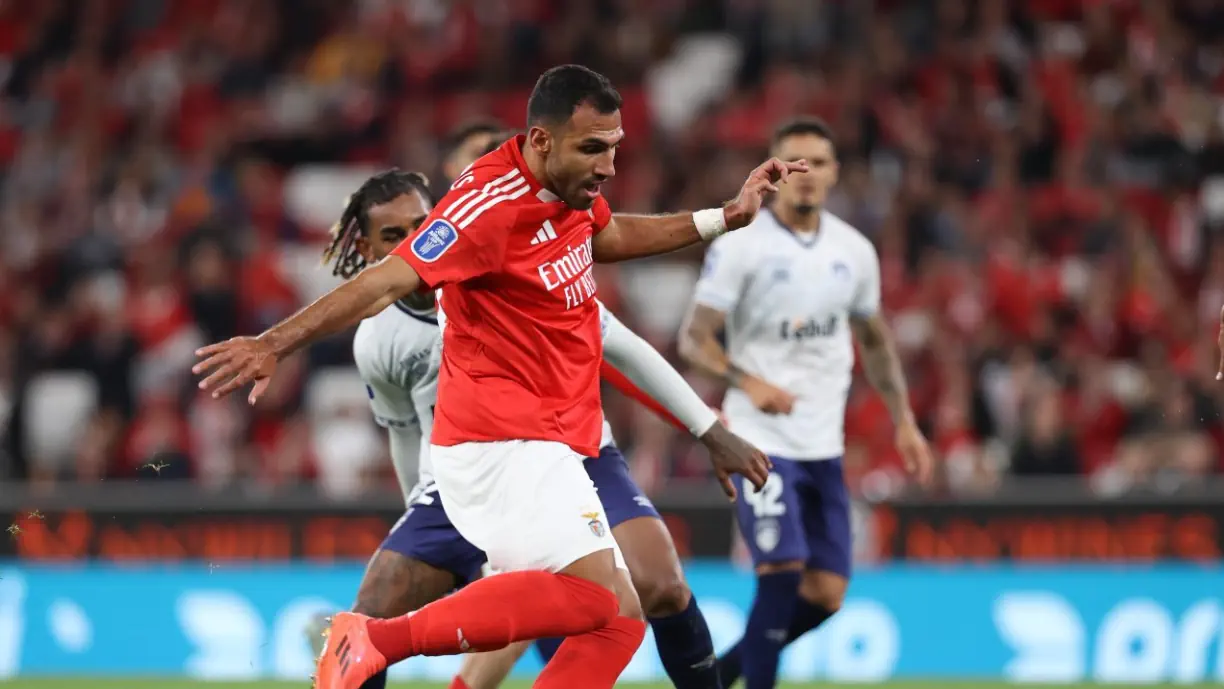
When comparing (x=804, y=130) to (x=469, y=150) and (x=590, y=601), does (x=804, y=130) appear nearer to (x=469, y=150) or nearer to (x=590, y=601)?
(x=469, y=150)

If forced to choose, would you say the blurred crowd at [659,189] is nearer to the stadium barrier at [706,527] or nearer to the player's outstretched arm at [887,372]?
the stadium barrier at [706,527]

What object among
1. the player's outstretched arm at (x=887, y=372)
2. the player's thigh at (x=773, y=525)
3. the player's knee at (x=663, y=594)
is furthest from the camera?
the player's outstretched arm at (x=887, y=372)

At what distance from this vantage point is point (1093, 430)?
13602 mm

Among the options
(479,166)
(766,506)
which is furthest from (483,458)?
(766,506)

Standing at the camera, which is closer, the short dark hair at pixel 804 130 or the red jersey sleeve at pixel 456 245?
the red jersey sleeve at pixel 456 245

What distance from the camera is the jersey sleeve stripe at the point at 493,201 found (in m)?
5.28

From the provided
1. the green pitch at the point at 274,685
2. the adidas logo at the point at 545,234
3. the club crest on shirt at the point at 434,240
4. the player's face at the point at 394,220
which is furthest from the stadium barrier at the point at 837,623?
the club crest on shirt at the point at 434,240

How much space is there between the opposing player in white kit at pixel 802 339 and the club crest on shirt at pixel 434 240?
2818mm

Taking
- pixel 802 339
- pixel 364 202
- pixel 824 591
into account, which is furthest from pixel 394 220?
pixel 824 591

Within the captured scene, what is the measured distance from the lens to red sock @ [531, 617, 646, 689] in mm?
5520

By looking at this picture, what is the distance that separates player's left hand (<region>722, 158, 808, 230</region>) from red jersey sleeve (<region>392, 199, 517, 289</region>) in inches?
31.2

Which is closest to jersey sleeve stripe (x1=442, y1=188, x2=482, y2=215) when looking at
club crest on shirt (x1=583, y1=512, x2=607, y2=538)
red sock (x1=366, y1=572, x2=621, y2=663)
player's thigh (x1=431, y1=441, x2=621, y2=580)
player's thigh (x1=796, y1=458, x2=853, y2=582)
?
player's thigh (x1=431, y1=441, x2=621, y2=580)

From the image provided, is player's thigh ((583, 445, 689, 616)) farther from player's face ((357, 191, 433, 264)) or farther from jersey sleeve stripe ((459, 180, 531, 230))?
jersey sleeve stripe ((459, 180, 531, 230))

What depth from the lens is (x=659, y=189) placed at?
15406 millimetres
